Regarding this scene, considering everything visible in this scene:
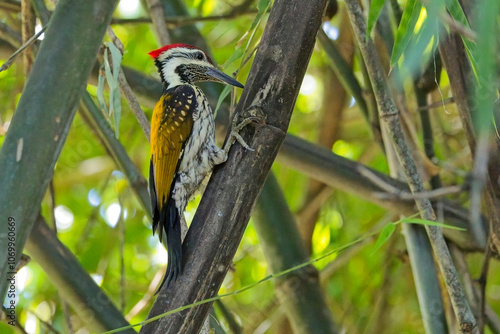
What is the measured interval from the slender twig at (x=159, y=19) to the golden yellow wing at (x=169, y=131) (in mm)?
229

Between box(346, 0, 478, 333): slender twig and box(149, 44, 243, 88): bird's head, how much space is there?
0.66 metres

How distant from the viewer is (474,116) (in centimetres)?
182

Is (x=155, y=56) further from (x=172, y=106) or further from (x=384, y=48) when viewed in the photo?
(x=384, y=48)

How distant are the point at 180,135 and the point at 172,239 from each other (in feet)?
1.93

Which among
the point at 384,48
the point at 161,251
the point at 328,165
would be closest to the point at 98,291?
the point at 328,165

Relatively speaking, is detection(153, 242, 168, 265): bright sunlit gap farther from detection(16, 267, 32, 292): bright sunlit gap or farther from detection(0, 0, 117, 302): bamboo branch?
detection(0, 0, 117, 302): bamboo branch

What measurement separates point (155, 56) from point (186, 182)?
540mm

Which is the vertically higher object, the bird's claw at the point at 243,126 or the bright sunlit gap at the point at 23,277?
the bright sunlit gap at the point at 23,277

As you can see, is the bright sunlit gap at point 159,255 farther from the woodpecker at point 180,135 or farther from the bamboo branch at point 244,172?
the bamboo branch at point 244,172

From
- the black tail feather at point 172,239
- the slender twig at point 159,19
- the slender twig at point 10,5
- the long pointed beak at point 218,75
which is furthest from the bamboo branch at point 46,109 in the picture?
the slender twig at point 10,5

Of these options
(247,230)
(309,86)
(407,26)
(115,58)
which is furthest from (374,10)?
(309,86)

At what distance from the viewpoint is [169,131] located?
232 centimetres

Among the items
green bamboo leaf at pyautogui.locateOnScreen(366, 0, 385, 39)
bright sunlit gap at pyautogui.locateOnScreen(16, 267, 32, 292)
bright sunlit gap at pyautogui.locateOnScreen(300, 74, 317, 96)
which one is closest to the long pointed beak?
green bamboo leaf at pyautogui.locateOnScreen(366, 0, 385, 39)

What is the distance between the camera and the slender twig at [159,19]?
2.37 m
